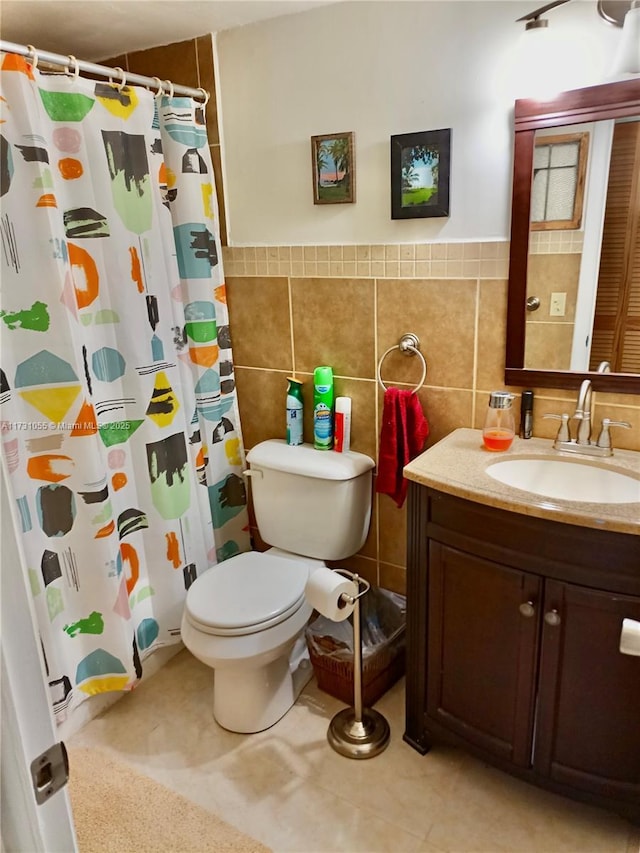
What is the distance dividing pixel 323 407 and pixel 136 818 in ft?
4.31

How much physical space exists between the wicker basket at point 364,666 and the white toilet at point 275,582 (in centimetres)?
8

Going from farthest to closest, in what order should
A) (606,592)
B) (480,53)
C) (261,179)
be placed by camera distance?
(261,179)
(480,53)
(606,592)

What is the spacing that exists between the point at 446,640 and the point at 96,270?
56.5 inches

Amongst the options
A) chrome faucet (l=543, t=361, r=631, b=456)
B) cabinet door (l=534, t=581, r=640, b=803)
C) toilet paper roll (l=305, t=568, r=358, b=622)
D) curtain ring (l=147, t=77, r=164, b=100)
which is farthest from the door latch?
curtain ring (l=147, t=77, r=164, b=100)

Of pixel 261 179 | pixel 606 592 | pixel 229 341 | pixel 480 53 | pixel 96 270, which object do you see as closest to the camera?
pixel 606 592

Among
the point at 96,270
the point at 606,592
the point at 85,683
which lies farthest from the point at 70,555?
the point at 606,592

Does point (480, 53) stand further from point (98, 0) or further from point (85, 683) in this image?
point (85, 683)

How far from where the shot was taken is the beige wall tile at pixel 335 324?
6.59 ft

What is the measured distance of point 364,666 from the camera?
1.95 metres

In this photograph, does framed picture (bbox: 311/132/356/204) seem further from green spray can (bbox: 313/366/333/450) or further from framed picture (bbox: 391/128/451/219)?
green spray can (bbox: 313/366/333/450)

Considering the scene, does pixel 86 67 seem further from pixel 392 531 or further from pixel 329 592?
pixel 392 531

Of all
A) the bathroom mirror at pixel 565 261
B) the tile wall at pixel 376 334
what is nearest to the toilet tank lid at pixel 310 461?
the tile wall at pixel 376 334

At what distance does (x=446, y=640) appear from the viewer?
1.66m

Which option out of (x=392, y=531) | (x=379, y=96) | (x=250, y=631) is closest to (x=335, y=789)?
(x=250, y=631)
